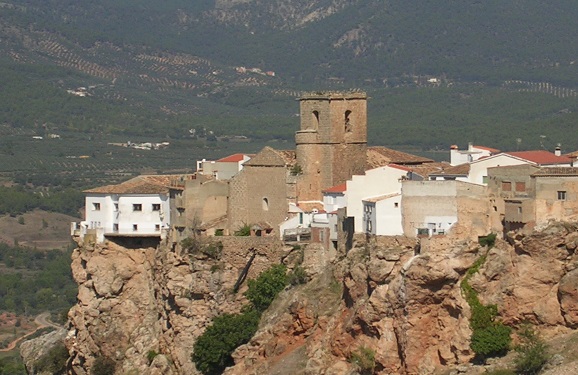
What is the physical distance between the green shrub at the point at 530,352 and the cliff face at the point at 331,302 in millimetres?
398

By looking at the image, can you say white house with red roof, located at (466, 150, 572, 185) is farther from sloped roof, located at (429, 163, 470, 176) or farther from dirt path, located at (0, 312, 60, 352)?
dirt path, located at (0, 312, 60, 352)

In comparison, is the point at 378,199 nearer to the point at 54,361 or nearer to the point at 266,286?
the point at 266,286

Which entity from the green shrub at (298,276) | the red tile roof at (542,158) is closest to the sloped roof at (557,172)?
the red tile roof at (542,158)

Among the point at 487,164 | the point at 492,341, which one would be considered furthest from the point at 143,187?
the point at 492,341

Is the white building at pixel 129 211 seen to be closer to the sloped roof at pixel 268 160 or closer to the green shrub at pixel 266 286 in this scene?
the sloped roof at pixel 268 160

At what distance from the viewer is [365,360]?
4434cm

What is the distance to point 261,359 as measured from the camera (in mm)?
48125

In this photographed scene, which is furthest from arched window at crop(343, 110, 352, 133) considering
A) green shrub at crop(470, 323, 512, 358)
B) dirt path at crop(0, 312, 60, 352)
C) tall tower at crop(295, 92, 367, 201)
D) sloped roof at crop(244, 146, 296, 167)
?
dirt path at crop(0, 312, 60, 352)

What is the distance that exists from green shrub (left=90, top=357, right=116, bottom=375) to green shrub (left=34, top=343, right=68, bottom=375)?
15.9ft

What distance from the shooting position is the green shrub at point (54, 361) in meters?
58.7

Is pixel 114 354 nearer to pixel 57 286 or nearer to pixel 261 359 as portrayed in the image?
pixel 261 359

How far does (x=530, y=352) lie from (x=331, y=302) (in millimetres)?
7645

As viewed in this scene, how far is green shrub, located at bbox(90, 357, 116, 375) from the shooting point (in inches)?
2099

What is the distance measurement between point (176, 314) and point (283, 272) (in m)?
3.81
